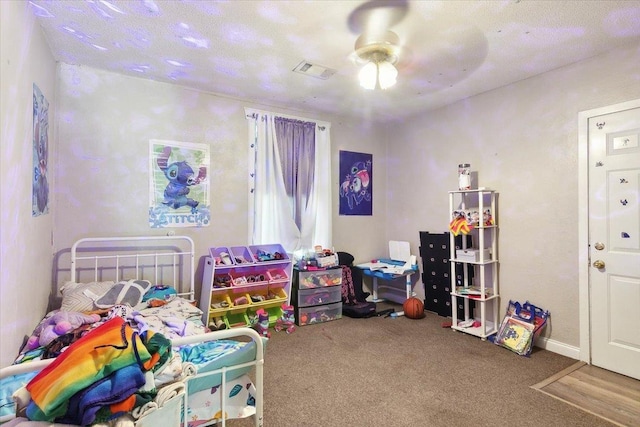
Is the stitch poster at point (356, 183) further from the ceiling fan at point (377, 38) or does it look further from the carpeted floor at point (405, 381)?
the ceiling fan at point (377, 38)

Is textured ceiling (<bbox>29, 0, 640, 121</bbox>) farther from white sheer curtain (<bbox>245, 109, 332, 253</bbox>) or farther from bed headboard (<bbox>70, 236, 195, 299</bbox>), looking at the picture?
bed headboard (<bbox>70, 236, 195, 299</bbox>)

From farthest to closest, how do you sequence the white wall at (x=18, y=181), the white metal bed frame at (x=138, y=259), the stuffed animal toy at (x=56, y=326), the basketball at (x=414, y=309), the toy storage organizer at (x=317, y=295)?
the basketball at (x=414, y=309) → the toy storage organizer at (x=317, y=295) → the white metal bed frame at (x=138, y=259) → the stuffed animal toy at (x=56, y=326) → the white wall at (x=18, y=181)

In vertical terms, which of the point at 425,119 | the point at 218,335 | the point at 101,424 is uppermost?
the point at 425,119

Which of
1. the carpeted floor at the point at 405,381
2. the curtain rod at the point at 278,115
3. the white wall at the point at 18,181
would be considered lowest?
the carpeted floor at the point at 405,381

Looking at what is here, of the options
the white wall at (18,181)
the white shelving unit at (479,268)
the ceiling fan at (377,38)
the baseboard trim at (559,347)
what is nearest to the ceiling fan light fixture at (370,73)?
the ceiling fan at (377,38)

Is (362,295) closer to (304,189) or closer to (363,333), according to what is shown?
(363,333)

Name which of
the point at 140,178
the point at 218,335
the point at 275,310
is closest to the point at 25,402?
the point at 218,335

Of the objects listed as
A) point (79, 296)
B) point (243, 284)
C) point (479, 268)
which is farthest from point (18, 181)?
point (479, 268)

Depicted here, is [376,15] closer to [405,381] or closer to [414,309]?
[405,381]

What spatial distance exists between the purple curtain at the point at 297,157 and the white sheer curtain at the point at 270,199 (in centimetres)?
5

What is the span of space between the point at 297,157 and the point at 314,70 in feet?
3.73

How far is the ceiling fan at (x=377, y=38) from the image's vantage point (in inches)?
75.7

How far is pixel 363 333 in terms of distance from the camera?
3164 millimetres

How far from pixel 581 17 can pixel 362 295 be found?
3192 mm
